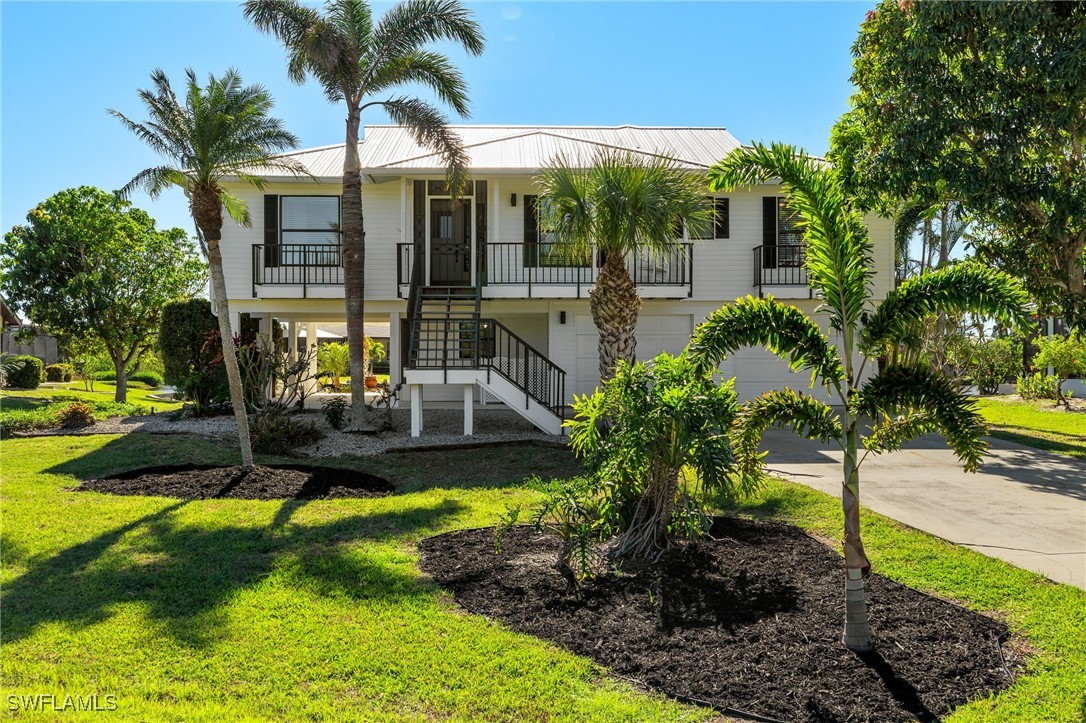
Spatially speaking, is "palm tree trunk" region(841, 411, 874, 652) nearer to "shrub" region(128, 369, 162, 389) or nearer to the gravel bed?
the gravel bed

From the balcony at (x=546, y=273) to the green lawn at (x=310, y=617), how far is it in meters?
7.70

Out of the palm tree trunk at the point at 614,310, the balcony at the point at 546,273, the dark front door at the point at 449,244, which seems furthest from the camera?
the dark front door at the point at 449,244

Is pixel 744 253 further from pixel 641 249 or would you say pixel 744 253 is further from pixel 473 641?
pixel 473 641

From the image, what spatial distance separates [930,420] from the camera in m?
4.52

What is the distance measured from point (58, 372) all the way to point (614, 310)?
26.5 m

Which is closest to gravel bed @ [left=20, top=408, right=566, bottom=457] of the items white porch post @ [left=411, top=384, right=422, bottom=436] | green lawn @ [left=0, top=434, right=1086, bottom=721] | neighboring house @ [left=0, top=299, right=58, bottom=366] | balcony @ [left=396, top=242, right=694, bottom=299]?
white porch post @ [left=411, top=384, right=422, bottom=436]

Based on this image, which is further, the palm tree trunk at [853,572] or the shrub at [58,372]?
the shrub at [58,372]

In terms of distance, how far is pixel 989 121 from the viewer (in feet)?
35.3

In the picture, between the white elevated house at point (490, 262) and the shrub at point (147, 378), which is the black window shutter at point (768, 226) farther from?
the shrub at point (147, 378)

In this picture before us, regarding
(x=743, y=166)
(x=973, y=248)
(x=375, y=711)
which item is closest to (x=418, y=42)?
(x=743, y=166)

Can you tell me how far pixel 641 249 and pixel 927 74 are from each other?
5035mm

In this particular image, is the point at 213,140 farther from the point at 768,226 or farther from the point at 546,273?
the point at 768,226

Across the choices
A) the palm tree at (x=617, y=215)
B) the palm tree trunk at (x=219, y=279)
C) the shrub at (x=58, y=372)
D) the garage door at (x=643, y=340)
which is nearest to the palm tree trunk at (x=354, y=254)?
the palm tree trunk at (x=219, y=279)

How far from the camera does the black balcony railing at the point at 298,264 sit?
16.1 metres
